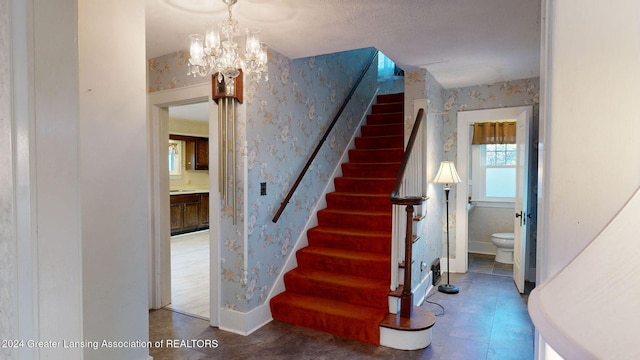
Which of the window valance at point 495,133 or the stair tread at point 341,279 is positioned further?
the window valance at point 495,133

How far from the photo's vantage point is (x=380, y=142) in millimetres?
4707

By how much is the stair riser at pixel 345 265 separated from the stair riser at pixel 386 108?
2846 millimetres

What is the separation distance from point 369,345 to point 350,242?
107 cm

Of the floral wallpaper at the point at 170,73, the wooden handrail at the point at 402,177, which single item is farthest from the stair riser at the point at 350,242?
the floral wallpaper at the point at 170,73

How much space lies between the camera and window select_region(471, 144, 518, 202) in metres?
5.47

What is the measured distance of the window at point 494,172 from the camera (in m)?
5.47

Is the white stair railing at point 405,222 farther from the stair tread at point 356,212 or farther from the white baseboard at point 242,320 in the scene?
the white baseboard at point 242,320

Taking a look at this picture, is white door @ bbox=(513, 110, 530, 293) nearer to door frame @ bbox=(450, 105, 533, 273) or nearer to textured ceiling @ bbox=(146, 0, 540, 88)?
door frame @ bbox=(450, 105, 533, 273)

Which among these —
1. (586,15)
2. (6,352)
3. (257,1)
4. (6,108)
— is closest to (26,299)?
(6,352)

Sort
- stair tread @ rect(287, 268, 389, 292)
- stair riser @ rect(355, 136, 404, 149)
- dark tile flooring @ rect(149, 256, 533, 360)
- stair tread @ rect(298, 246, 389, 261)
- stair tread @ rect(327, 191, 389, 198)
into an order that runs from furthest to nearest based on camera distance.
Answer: stair riser @ rect(355, 136, 404, 149) → stair tread @ rect(327, 191, 389, 198) → stair tread @ rect(298, 246, 389, 261) → stair tread @ rect(287, 268, 389, 292) → dark tile flooring @ rect(149, 256, 533, 360)

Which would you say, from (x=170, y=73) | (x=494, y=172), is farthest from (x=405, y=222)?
(x=494, y=172)

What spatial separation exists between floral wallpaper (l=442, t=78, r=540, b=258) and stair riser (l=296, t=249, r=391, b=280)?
1759 mm

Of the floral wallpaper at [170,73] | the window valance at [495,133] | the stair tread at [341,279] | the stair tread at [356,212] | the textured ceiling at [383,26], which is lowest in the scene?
the stair tread at [341,279]

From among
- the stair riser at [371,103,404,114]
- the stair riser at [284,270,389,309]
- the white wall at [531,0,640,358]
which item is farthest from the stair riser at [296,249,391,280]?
the stair riser at [371,103,404,114]
